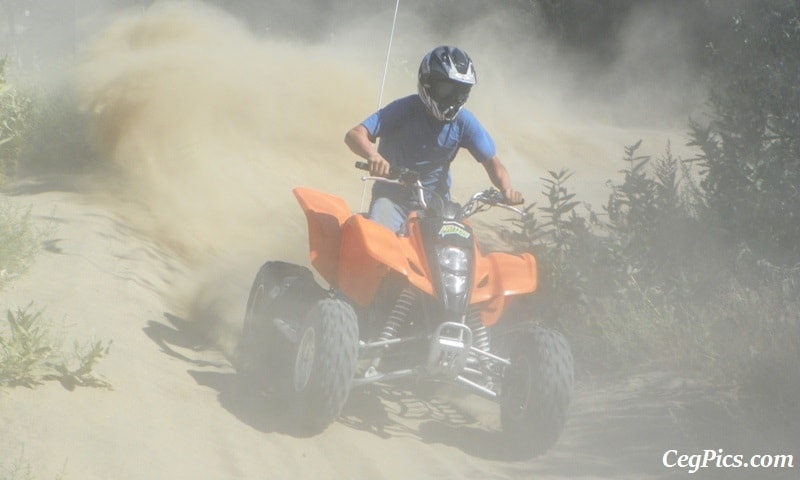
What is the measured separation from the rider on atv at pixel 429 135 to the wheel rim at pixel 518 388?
1.10m

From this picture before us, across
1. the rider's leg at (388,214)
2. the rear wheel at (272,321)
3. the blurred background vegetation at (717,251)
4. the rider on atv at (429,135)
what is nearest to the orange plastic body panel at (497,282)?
the rider on atv at (429,135)

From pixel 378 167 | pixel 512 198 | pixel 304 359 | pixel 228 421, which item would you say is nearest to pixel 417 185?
pixel 378 167

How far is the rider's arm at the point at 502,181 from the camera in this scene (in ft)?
20.5

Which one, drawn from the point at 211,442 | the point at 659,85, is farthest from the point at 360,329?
the point at 659,85

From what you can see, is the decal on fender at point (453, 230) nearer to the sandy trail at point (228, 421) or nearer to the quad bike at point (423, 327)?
the quad bike at point (423, 327)

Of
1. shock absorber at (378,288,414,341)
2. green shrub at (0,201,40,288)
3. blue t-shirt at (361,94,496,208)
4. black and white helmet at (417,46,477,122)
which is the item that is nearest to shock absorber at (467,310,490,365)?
shock absorber at (378,288,414,341)

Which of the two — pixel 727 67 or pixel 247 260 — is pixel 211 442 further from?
pixel 727 67

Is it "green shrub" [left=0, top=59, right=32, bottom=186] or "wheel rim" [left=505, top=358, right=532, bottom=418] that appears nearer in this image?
"wheel rim" [left=505, top=358, right=532, bottom=418]

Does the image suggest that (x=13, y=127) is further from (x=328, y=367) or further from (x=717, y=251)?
(x=717, y=251)

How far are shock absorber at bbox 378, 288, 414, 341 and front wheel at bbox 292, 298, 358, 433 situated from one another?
12.7 inches

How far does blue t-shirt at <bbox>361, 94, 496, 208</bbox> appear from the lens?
660 centimetres

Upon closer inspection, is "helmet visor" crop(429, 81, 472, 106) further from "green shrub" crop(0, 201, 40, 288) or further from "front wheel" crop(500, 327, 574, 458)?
"green shrub" crop(0, 201, 40, 288)

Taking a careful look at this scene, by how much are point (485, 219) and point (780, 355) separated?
6.92 metres

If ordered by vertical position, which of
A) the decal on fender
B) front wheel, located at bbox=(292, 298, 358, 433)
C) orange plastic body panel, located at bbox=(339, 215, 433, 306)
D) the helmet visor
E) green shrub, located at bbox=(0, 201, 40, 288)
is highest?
the helmet visor
